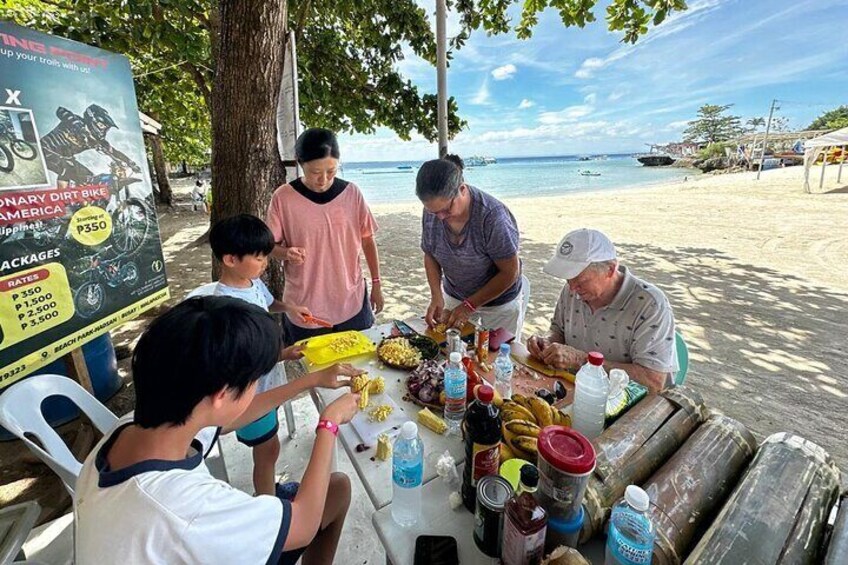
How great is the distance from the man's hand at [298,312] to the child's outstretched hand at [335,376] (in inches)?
35.2

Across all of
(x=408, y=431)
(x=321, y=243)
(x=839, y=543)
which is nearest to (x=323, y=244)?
(x=321, y=243)

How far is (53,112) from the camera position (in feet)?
7.54

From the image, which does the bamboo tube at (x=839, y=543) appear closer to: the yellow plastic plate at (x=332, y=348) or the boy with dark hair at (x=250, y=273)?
the yellow plastic plate at (x=332, y=348)

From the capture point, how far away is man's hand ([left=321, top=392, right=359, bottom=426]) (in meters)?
1.49

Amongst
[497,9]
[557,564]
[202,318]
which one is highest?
[497,9]

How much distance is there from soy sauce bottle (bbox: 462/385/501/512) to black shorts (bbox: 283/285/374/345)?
1.87m

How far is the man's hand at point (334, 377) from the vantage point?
1.84 m

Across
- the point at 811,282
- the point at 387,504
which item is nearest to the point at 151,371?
the point at 387,504

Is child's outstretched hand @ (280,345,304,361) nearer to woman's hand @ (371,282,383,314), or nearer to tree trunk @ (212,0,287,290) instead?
woman's hand @ (371,282,383,314)

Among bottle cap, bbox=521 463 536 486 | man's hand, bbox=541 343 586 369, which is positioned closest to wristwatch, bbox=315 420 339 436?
bottle cap, bbox=521 463 536 486

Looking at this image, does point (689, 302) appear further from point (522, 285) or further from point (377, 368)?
point (377, 368)

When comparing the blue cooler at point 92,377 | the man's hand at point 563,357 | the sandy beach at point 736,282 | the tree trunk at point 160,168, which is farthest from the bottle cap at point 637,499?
the tree trunk at point 160,168

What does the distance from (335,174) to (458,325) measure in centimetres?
145

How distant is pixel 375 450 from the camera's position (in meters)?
1.61
